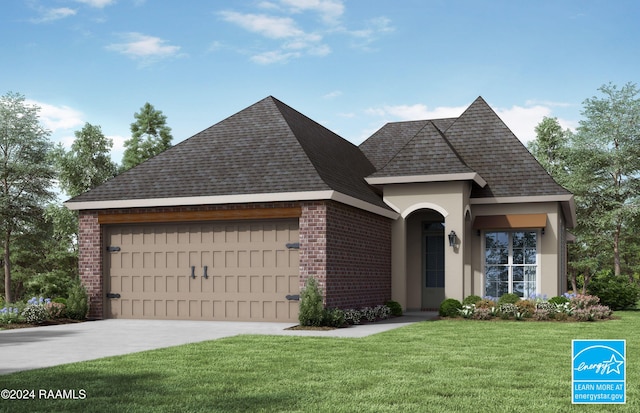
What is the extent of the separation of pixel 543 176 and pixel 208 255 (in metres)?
11.4

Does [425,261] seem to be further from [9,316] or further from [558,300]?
[9,316]

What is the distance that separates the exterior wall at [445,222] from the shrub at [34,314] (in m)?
10.4

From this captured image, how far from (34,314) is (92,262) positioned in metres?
2.42

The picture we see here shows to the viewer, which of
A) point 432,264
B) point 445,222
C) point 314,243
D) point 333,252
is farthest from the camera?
point 432,264

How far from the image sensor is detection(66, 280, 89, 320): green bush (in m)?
19.8

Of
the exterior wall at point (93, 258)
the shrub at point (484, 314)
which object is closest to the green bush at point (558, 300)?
the shrub at point (484, 314)

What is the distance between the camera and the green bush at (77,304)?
781 inches

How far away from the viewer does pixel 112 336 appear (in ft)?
50.1

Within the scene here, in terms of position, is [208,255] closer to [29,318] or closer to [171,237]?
[171,237]

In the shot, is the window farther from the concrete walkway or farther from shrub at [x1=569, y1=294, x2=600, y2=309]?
the concrete walkway

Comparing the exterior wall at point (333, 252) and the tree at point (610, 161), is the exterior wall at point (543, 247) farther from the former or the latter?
the tree at point (610, 161)

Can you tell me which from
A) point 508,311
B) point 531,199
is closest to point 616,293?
point 531,199

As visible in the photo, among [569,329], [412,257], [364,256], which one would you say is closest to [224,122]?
[364,256]

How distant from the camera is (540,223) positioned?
75.0 feet
